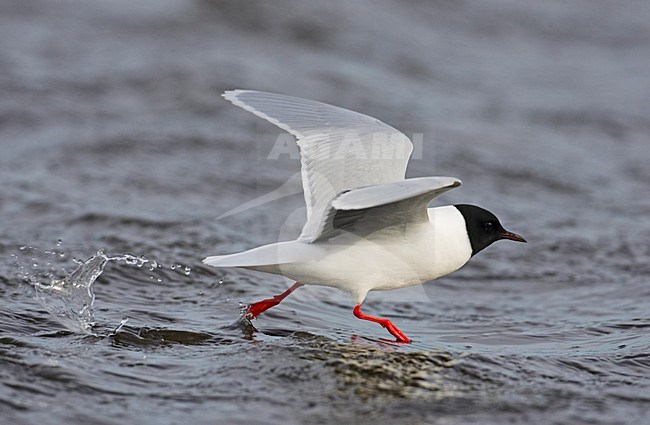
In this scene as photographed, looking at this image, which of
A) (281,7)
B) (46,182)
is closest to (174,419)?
(46,182)

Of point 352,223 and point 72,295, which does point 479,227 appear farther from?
point 72,295

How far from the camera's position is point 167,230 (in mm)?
7879

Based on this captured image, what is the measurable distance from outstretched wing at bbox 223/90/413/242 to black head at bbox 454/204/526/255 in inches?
17.5

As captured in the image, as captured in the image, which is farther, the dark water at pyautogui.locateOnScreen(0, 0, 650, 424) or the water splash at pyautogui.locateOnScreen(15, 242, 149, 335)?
the water splash at pyautogui.locateOnScreen(15, 242, 149, 335)

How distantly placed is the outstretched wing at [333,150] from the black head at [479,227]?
0.44 m

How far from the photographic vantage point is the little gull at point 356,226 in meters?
5.13

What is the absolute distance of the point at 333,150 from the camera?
5676 millimetres

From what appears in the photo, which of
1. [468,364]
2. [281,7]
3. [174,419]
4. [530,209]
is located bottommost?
[174,419]

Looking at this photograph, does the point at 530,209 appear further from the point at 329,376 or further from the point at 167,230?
the point at 329,376

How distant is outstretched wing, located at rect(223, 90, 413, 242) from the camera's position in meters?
5.55

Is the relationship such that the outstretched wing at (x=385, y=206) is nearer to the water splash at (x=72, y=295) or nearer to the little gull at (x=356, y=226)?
the little gull at (x=356, y=226)

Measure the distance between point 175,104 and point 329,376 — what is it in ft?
24.5

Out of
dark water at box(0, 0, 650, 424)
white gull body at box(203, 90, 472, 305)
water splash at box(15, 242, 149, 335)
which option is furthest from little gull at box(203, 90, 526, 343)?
water splash at box(15, 242, 149, 335)

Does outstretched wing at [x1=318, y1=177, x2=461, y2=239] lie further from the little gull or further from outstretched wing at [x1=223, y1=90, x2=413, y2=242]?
outstretched wing at [x1=223, y1=90, x2=413, y2=242]
